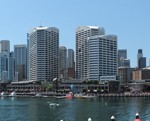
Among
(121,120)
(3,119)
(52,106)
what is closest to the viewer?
(121,120)

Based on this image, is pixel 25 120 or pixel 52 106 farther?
pixel 52 106

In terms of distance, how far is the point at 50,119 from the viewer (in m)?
100

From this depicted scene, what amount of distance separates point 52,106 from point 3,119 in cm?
4583

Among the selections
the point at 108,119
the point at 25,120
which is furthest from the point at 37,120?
the point at 108,119

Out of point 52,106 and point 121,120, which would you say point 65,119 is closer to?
point 121,120

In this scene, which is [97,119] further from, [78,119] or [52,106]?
[52,106]

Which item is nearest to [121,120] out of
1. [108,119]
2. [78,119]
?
[108,119]

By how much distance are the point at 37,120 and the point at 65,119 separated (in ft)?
22.9

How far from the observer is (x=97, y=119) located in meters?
99.5

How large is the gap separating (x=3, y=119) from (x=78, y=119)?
18.8m

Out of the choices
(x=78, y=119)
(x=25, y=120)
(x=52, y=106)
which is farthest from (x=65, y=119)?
(x=52, y=106)

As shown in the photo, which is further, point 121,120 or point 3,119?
point 3,119

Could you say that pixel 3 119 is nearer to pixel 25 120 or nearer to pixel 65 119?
pixel 25 120

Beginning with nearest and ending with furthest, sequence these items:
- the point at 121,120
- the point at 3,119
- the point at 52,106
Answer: the point at 121,120, the point at 3,119, the point at 52,106
